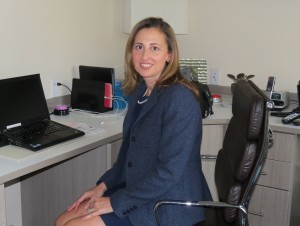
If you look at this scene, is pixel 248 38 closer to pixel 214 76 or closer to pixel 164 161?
pixel 214 76

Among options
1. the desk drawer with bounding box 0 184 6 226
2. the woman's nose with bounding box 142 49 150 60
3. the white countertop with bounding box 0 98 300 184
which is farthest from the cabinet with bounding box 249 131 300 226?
the desk drawer with bounding box 0 184 6 226

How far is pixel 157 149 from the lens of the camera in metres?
1.47

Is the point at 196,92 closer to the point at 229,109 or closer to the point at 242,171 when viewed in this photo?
the point at 242,171

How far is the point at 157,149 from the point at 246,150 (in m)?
0.32

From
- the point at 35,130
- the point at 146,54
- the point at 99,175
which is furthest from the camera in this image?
the point at 99,175

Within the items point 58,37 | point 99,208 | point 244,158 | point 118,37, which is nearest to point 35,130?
point 99,208

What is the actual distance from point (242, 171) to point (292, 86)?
1.47m

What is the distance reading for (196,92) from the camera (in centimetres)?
149

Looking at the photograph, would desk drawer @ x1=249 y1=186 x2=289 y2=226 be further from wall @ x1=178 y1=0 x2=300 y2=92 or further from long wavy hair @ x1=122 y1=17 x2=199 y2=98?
long wavy hair @ x1=122 y1=17 x2=199 y2=98

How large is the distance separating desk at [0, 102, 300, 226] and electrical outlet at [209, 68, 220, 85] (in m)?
0.51

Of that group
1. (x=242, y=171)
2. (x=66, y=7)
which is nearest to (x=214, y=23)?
(x=66, y=7)

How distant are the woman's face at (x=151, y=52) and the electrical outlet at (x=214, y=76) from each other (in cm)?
143

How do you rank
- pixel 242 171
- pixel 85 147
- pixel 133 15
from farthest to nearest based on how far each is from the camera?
pixel 133 15 → pixel 85 147 → pixel 242 171

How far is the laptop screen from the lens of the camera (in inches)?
74.2
